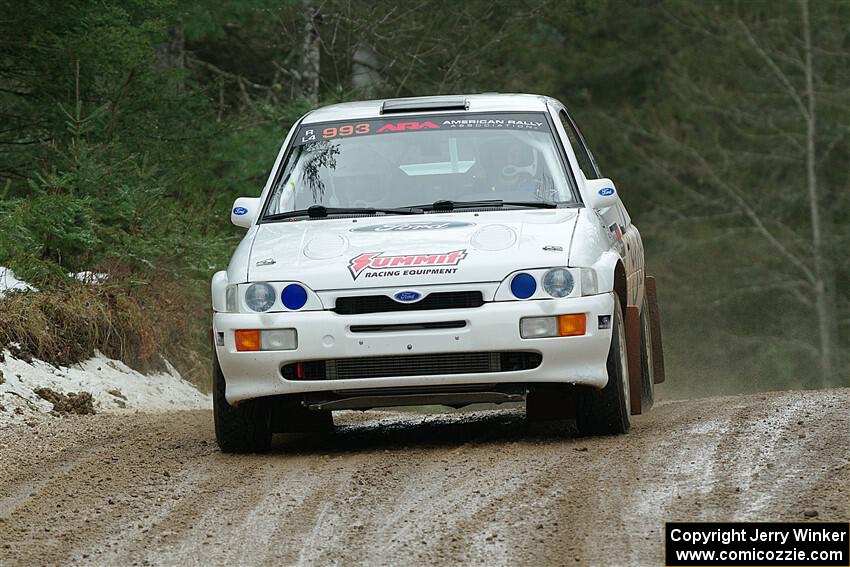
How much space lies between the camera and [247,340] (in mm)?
7438

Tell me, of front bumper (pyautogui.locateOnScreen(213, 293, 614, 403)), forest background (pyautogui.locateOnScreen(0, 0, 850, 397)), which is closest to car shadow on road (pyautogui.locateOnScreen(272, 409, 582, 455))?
front bumper (pyautogui.locateOnScreen(213, 293, 614, 403))

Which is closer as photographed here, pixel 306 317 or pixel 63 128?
pixel 306 317

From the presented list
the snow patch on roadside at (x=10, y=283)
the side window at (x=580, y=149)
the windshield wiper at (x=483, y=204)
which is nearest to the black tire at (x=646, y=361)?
the side window at (x=580, y=149)

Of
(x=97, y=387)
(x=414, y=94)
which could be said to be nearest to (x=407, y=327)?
(x=97, y=387)

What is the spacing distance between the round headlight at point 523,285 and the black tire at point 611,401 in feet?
1.73

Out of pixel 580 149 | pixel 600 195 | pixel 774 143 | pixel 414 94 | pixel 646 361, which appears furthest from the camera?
pixel 774 143

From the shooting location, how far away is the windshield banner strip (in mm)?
8703

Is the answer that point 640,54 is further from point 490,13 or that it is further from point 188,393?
point 188,393

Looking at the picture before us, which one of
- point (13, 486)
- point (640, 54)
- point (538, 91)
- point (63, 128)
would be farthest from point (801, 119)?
point (13, 486)

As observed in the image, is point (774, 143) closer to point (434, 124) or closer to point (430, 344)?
point (434, 124)

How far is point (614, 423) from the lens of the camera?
7.73 m

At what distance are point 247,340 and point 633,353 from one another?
2170mm

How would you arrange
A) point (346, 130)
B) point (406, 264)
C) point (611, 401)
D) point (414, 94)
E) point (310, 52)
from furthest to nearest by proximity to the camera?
1. point (414, 94)
2. point (310, 52)
3. point (346, 130)
4. point (611, 401)
5. point (406, 264)

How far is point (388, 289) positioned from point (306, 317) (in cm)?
43
